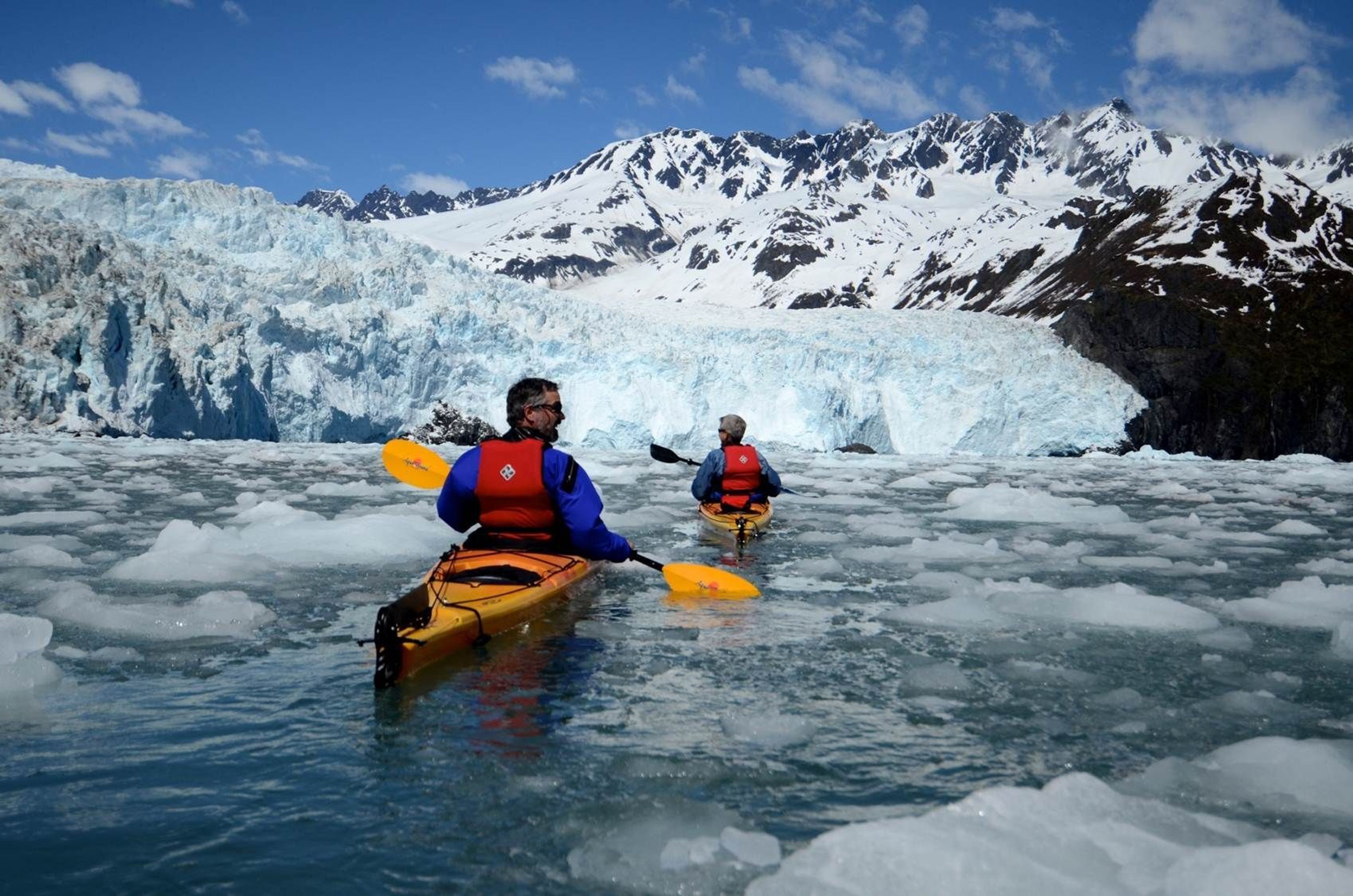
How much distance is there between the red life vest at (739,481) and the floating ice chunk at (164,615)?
14.1 feet

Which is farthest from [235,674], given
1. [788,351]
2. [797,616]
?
[788,351]

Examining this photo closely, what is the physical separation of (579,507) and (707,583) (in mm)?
1012

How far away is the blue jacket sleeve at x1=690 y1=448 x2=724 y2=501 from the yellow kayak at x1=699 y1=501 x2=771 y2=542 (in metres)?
0.13

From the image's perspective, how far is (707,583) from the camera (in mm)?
5180

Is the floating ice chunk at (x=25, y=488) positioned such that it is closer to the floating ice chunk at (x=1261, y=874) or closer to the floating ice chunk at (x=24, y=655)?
the floating ice chunk at (x=24, y=655)

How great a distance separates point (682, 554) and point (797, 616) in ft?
7.33

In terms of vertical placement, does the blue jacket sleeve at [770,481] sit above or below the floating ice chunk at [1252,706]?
above

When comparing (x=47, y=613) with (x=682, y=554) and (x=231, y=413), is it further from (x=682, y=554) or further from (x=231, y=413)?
(x=231, y=413)

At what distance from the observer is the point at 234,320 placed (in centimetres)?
2111

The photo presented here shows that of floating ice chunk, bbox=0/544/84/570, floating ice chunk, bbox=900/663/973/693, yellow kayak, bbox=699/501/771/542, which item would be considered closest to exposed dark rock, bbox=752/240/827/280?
yellow kayak, bbox=699/501/771/542

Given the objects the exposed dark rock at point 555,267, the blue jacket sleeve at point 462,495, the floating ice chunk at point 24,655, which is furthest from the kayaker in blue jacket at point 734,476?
the exposed dark rock at point 555,267

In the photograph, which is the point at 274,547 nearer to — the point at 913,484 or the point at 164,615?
the point at 164,615

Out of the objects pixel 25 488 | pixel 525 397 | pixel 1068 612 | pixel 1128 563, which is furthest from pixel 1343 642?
pixel 25 488

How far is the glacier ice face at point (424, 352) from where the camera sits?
65.2 ft
